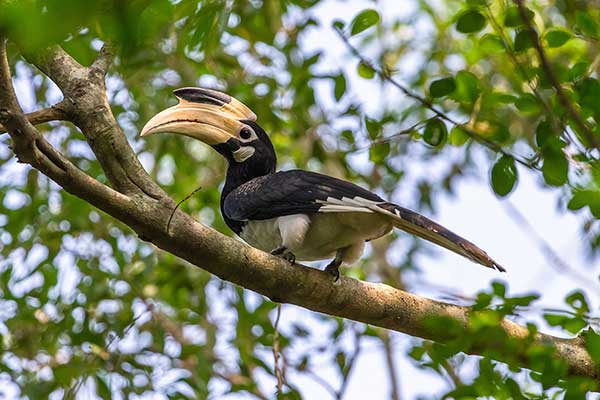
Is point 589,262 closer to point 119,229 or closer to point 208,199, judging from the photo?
point 208,199

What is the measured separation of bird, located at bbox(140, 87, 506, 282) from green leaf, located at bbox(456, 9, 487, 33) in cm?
60

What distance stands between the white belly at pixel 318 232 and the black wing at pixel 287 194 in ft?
0.13

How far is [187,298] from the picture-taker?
174 inches

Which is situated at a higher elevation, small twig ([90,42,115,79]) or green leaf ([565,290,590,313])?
small twig ([90,42,115,79])

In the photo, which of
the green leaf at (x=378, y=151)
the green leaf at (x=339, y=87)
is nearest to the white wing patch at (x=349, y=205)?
the green leaf at (x=378, y=151)

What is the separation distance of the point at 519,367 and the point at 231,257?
2.49 feet

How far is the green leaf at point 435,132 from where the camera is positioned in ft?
9.13

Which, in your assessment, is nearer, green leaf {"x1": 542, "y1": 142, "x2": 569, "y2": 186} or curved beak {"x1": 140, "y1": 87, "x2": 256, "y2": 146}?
green leaf {"x1": 542, "y1": 142, "x2": 569, "y2": 186}

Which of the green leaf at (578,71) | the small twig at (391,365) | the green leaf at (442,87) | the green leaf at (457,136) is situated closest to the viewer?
the green leaf at (578,71)

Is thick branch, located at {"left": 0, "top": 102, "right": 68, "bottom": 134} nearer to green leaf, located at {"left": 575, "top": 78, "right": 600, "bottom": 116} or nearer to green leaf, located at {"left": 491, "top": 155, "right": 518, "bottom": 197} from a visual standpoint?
green leaf, located at {"left": 491, "top": 155, "right": 518, "bottom": 197}

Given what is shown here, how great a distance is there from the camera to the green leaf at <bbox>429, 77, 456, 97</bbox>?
2.58 metres

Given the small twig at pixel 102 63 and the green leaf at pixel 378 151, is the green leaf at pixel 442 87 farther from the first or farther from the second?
the small twig at pixel 102 63

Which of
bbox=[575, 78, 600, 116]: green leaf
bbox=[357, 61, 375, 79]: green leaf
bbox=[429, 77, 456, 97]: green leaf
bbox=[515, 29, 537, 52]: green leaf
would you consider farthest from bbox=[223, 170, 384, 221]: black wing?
bbox=[575, 78, 600, 116]: green leaf

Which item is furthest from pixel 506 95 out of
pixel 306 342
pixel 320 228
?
pixel 306 342
